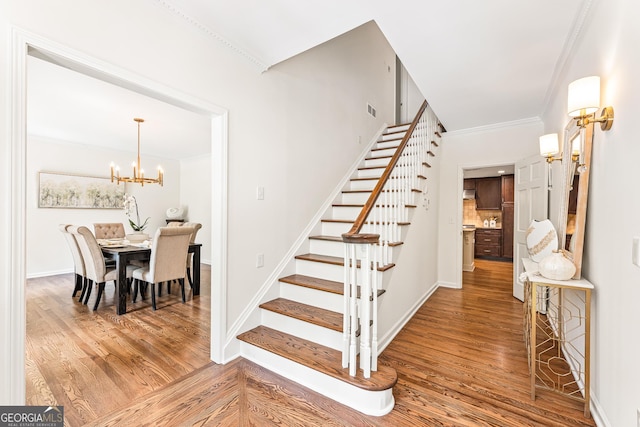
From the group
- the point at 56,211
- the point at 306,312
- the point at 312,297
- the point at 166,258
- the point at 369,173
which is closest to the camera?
the point at 306,312

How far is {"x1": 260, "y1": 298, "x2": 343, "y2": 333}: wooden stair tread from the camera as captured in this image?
219 cm

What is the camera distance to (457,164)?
456cm

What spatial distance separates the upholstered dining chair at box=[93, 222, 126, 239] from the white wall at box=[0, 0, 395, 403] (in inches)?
155

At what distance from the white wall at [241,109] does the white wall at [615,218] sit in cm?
241

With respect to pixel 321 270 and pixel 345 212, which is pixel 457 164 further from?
pixel 321 270

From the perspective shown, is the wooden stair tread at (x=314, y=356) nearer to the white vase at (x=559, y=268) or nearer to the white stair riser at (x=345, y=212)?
the white vase at (x=559, y=268)

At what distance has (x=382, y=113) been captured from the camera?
5.24 m

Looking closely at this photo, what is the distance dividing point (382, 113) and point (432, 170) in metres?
1.70

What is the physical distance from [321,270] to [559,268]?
73.8 inches

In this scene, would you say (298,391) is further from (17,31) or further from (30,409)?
(17,31)

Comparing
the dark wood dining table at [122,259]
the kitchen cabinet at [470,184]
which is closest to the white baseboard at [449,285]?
the kitchen cabinet at [470,184]

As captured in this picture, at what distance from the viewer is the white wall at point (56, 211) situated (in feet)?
16.3

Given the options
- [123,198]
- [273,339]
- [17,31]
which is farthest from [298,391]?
[123,198]

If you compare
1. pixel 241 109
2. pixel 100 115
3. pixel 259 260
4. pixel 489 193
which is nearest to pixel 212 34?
pixel 241 109
